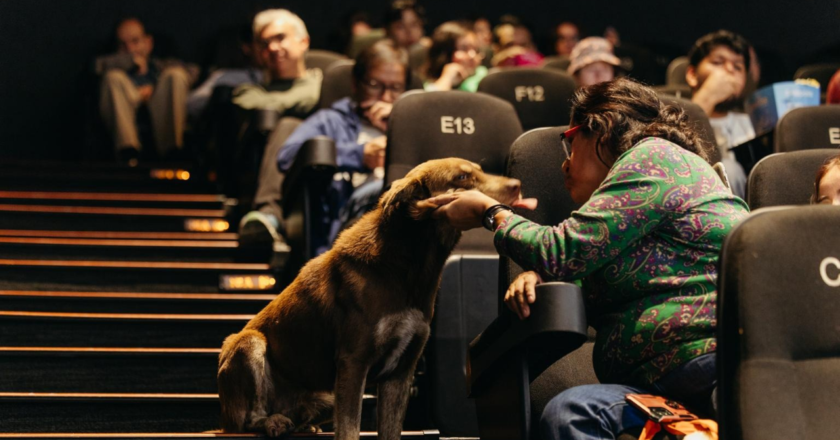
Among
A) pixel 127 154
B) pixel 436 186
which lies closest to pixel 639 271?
pixel 436 186

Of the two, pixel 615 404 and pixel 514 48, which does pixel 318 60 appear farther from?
pixel 615 404

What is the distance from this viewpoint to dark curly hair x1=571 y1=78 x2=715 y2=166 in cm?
209

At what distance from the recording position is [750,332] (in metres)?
1.51

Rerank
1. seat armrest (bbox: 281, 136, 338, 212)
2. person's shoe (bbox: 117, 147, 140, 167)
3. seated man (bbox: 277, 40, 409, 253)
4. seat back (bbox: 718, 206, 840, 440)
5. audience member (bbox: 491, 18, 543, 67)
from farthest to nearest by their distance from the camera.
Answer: person's shoe (bbox: 117, 147, 140, 167) < audience member (bbox: 491, 18, 543, 67) < seated man (bbox: 277, 40, 409, 253) < seat armrest (bbox: 281, 136, 338, 212) < seat back (bbox: 718, 206, 840, 440)

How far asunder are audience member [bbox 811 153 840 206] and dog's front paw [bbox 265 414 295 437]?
145 centimetres

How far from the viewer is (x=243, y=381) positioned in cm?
266

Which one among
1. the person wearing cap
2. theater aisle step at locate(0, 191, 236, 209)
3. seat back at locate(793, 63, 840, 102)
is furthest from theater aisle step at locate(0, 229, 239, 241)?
seat back at locate(793, 63, 840, 102)

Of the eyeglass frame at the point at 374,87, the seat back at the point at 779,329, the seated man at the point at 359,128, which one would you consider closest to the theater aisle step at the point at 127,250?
the seated man at the point at 359,128

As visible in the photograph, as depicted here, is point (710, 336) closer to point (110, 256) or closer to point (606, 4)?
point (110, 256)

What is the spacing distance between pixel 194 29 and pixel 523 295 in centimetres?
657

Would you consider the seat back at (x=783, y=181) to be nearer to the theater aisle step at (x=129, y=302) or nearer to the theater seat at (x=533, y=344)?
the theater seat at (x=533, y=344)

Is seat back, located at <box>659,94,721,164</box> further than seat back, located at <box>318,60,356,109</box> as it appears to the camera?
No

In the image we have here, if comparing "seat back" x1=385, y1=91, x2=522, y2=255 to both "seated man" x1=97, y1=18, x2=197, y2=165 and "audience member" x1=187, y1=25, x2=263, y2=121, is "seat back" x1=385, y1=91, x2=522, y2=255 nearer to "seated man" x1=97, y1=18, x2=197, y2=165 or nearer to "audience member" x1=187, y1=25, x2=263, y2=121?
"audience member" x1=187, y1=25, x2=263, y2=121

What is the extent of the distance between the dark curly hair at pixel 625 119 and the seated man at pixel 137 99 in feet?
15.8
